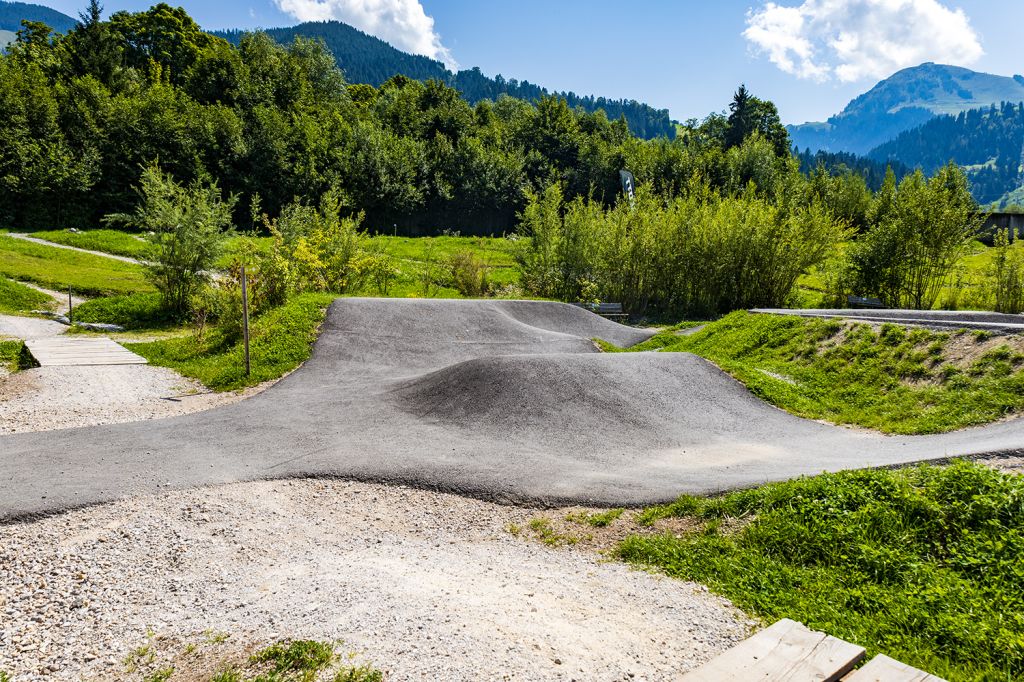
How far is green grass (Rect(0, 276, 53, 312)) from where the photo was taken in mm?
14820

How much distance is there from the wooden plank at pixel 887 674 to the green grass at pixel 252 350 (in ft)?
31.7

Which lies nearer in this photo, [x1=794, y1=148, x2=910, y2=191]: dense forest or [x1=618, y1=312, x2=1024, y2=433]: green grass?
[x1=618, y1=312, x2=1024, y2=433]: green grass

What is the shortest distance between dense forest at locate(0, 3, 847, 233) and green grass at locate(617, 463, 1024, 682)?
65.7 feet

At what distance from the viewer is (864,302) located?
58.5 feet

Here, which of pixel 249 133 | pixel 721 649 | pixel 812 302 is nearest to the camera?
pixel 721 649

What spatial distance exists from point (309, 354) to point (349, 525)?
23.5 feet

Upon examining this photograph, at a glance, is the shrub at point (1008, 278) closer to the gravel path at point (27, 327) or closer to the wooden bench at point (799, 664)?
the wooden bench at point (799, 664)

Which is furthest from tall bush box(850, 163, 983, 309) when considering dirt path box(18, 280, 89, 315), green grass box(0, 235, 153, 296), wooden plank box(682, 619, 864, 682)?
dirt path box(18, 280, 89, 315)

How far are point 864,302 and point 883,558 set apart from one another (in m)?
16.7

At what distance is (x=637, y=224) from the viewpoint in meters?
19.8

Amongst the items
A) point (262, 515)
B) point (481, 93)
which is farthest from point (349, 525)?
point (481, 93)

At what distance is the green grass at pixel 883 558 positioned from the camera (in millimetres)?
3055

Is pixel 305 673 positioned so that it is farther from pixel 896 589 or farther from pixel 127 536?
pixel 896 589

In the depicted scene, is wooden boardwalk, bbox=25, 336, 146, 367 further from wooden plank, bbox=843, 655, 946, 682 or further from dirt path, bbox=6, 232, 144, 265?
wooden plank, bbox=843, 655, 946, 682
